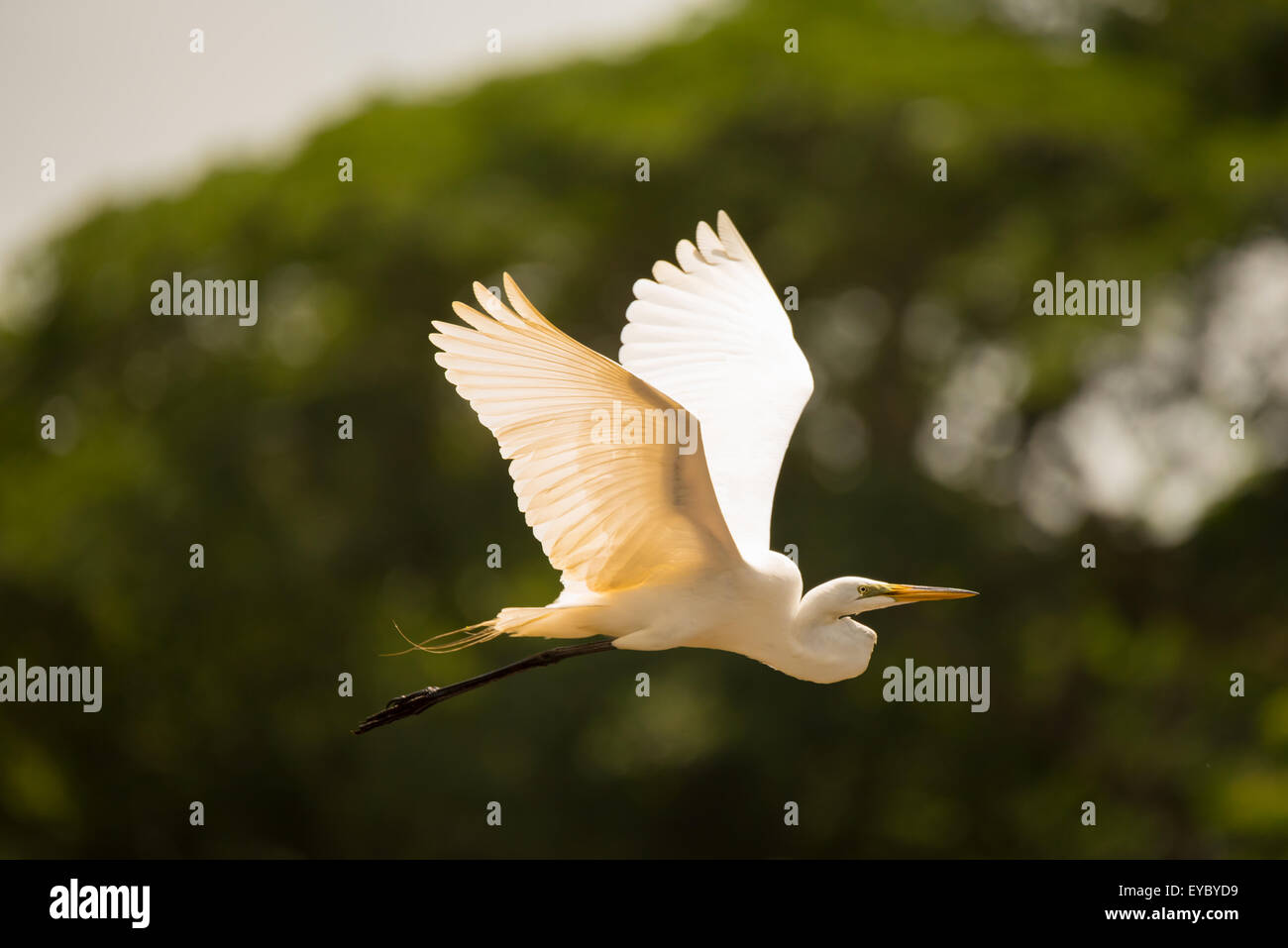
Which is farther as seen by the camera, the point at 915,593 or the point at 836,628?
the point at 915,593

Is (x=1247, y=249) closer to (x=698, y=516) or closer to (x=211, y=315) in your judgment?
(x=211, y=315)

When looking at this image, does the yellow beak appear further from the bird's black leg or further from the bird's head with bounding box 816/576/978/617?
the bird's black leg

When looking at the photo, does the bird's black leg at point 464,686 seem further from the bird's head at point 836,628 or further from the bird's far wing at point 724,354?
the bird's far wing at point 724,354

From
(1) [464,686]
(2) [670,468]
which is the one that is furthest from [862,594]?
(1) [464,686]

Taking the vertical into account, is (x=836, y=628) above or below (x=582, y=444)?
below

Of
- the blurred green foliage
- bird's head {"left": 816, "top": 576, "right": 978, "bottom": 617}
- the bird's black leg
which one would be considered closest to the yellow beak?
bird's head {"left": 816, "top": 576, "right": 978, "bottom": 617}

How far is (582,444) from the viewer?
4.49m

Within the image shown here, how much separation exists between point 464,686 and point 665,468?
110 cm

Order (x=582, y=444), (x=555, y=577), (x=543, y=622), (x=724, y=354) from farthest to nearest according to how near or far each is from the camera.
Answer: (x=555, y=577) → (x=724, y=354) → (x=543, y=622) → (x=582, y=444)

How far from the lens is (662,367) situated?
5.96m

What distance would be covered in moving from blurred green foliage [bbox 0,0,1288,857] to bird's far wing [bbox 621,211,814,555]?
7.29m

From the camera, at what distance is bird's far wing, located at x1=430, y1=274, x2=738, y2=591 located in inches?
169

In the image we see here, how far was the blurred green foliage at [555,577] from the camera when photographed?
557 inches

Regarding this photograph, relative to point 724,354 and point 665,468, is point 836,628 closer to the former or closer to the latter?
point 665,468
